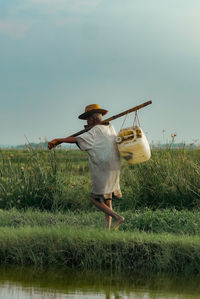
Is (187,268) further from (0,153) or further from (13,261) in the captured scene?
(0,153)

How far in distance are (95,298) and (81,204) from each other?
6.04 metres

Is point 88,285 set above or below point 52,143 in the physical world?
below

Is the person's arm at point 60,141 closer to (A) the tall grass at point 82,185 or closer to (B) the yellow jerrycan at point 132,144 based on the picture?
(B) the yellow jerrycan at point 132,144

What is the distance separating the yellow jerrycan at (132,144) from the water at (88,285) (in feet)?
5.77

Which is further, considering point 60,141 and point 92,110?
point 92,110

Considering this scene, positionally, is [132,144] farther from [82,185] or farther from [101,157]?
[82,185]

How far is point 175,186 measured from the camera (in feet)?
36.4

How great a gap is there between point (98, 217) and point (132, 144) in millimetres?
2798

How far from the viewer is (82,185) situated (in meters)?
12.0

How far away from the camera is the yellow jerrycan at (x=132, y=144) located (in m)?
7.57

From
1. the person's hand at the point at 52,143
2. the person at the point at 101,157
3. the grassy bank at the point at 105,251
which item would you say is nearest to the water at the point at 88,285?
the grassy bank at the point at 105,251

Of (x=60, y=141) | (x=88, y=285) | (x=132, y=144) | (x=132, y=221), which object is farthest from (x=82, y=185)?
(x=88, y=285)

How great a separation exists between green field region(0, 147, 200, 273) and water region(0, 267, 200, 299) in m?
0.36

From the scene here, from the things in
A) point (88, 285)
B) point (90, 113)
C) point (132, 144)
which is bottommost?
point (88, 285)
